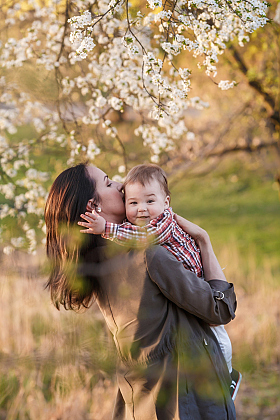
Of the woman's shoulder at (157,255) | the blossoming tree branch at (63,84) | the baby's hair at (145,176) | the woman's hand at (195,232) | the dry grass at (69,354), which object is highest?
the blossoming tree branch at (63,84)

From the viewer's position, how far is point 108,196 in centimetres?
185

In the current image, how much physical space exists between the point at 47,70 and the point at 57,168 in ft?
2.29

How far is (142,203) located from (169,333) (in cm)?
55

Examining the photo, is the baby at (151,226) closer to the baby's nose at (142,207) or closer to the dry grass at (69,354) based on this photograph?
the baby's nose at (142,207)

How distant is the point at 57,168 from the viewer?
10.3 feet

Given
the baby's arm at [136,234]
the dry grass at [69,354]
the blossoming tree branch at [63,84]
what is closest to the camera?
the baby's arm at [136,234]

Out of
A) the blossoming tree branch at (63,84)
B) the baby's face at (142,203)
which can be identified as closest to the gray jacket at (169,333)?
the baby's face at (142,203)

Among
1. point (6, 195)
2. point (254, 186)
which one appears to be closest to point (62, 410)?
point (6, 195)

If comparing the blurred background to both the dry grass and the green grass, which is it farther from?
the green grass

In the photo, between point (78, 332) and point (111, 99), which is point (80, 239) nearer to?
point (78, 332)

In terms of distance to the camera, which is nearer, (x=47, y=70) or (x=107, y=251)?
(x=107, y=251)

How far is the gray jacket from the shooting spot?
1.61m

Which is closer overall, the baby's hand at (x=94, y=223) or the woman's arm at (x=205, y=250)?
the baby's hand at (x=94, y=223)

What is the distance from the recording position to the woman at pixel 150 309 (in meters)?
1.63
